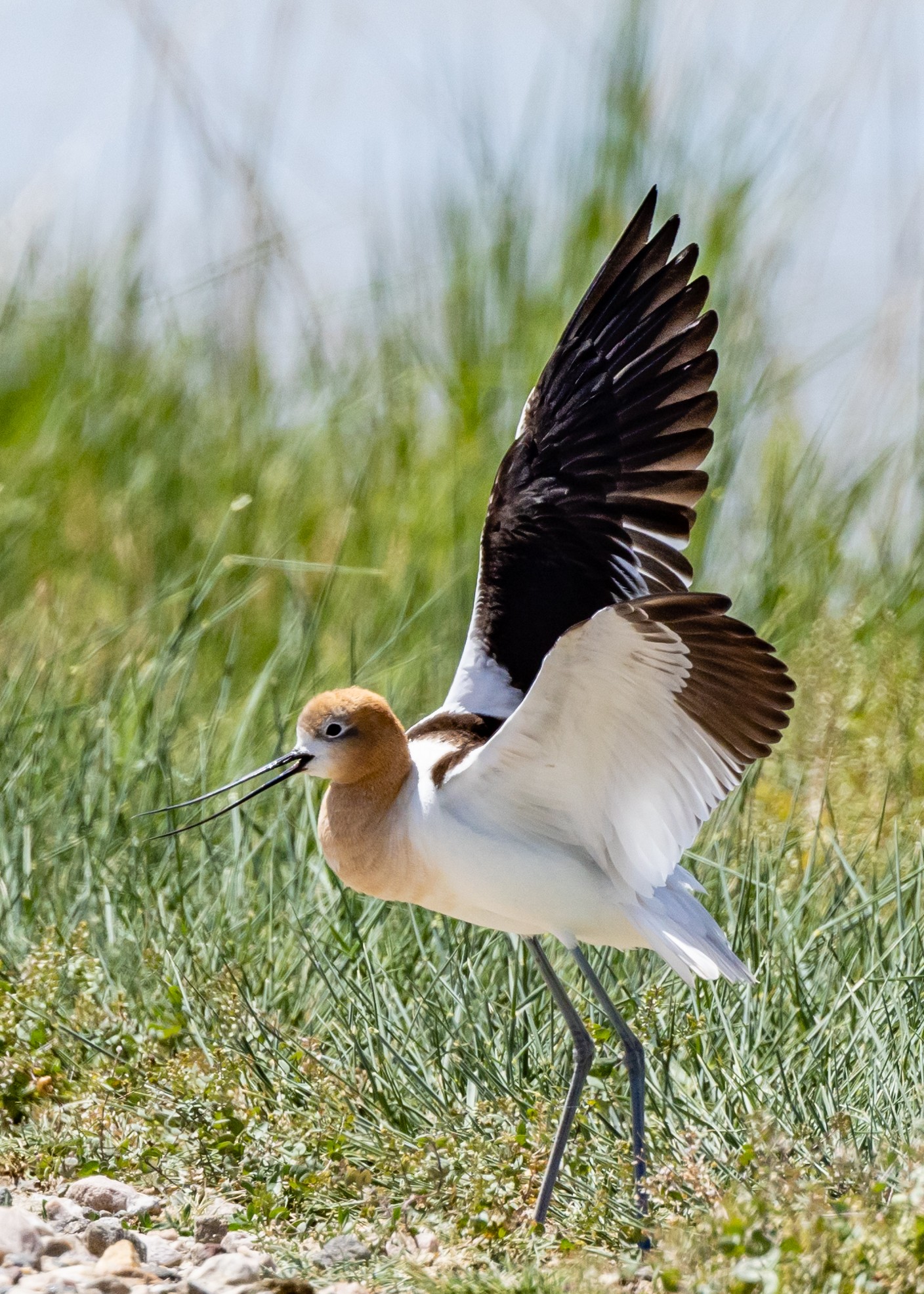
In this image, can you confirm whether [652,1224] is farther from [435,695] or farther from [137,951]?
[435,695]

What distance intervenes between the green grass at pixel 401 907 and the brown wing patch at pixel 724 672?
0.60 metres

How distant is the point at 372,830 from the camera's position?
3.45 meters

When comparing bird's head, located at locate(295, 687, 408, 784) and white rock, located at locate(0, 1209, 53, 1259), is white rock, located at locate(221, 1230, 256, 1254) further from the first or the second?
bird's head, located at locate(295, 687, 408, 784)

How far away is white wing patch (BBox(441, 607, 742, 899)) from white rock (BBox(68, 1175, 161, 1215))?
3.12 feet

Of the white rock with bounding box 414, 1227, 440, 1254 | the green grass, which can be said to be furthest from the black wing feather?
the white rock with bounding box 414, 1227, 440, 1254

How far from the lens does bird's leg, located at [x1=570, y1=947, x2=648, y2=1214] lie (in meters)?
3.12

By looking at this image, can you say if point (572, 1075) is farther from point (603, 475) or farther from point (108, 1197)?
point (603, 475)

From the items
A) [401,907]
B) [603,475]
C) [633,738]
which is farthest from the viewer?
[401,907]

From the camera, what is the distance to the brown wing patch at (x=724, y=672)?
2.87 metres

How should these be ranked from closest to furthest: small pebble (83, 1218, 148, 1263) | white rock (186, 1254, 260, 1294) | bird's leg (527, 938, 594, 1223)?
white rock (186, 1254, 260, 1294), small pebble (83, 1218, 148, 1263), bird's leg (527, 938, 594, 1223)

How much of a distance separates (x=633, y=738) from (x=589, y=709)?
0.41ft

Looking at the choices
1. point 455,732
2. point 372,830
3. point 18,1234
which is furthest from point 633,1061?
point 18,1234

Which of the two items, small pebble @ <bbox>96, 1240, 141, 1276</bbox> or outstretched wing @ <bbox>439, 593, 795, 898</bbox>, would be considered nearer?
small pebble @ <bbox>96, 1240, 141, 1276</bbox>

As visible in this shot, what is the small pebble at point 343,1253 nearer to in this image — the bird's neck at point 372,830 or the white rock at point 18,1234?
the white rock at point 18,1234
